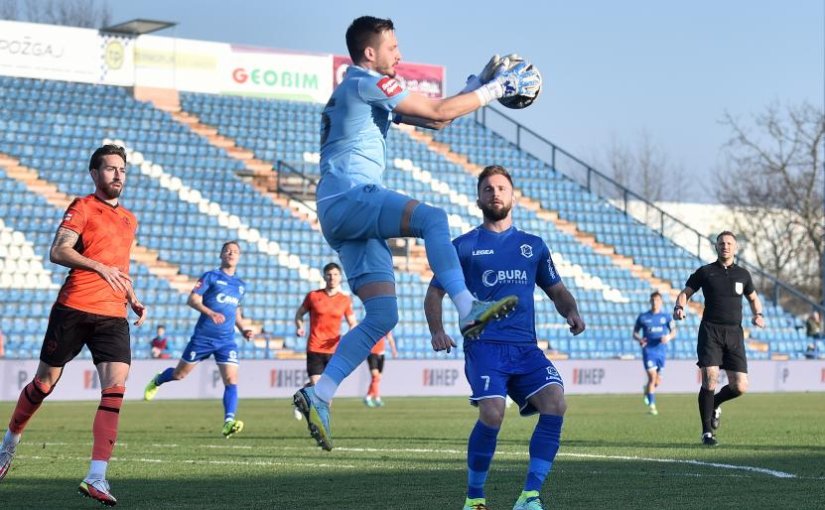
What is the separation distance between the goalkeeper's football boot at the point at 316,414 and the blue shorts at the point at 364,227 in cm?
66

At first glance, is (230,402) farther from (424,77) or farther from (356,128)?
(424,77)

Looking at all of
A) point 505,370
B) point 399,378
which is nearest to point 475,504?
point 505,370

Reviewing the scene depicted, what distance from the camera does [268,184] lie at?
1428 inches

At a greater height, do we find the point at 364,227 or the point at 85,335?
the point at 364,227

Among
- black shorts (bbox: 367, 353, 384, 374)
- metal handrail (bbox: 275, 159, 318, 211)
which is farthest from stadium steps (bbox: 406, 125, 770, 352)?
black shorts (bbox: 367, 353, 384, 374)

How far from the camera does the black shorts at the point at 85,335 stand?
28.9ft

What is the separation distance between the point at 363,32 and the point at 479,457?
243cm

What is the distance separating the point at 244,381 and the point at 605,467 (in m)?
17.8

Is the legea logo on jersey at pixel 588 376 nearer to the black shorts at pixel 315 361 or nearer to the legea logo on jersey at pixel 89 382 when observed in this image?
the legea logo on jersey at pixel 89 382

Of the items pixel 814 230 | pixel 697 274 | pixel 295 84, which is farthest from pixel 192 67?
pixel 814 230

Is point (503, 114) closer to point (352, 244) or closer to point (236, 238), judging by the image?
point (236, 238)

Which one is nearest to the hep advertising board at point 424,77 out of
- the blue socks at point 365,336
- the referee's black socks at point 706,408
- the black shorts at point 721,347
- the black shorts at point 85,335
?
the black shorts at point 721,347

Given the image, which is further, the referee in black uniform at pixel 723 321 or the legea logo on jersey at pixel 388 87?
the referee in black uniform at pixel 723 321

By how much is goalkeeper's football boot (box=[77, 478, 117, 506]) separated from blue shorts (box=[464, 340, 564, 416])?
2271mm
